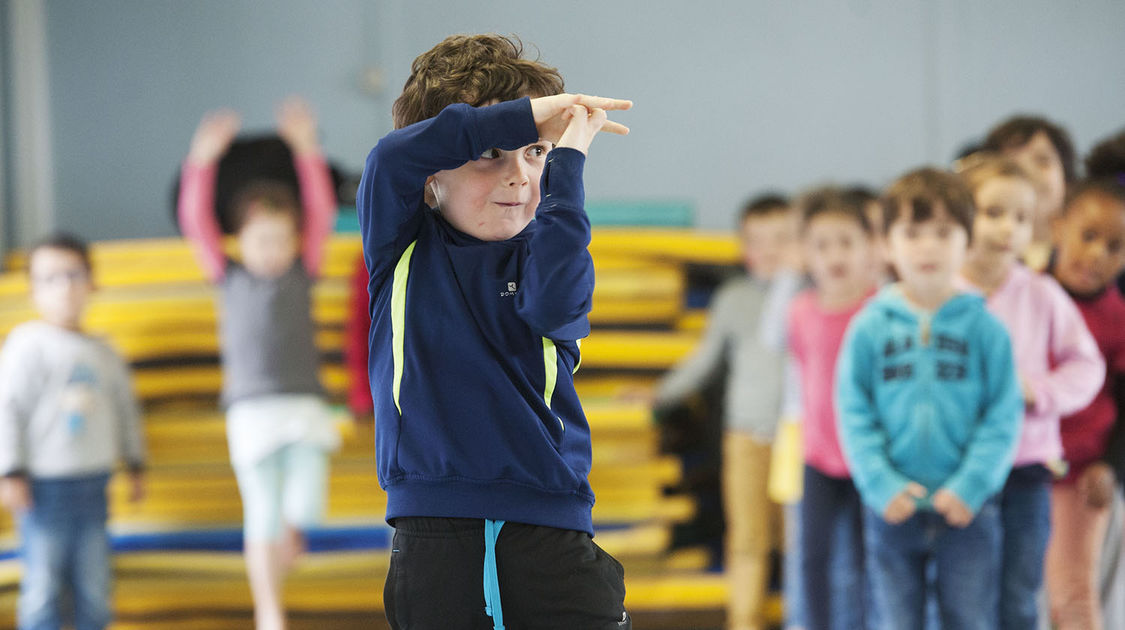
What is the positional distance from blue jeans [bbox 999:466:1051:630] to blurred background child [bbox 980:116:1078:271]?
2.76 ft

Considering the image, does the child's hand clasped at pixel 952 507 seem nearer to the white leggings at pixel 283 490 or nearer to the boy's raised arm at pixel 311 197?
the white leggings at pixel 283 490

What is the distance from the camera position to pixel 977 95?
13.5ft

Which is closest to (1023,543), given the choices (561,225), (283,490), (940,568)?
(940,568)

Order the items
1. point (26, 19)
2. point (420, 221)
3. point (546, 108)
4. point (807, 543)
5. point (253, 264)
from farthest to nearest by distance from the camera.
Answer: point (26, 19) < point (253, 264) < point (807, 543) < point (420, 221) < point (546, 108)

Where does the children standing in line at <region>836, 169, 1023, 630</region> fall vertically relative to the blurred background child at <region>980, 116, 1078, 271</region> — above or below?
below

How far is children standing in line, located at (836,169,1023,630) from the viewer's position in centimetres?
230

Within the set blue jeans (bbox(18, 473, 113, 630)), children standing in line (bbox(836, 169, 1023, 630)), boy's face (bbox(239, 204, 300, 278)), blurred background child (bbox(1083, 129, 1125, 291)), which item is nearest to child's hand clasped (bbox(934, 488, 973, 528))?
children standing in line (bbox(836, 169, 1023, 630))

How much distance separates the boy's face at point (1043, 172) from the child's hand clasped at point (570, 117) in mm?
2152

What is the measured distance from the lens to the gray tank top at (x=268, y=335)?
3.46 meters

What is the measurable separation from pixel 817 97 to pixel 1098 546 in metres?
1.91

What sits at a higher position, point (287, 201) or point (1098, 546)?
point (287, 201)

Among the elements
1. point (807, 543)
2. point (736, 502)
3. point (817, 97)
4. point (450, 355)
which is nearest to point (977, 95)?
point (817, 97)

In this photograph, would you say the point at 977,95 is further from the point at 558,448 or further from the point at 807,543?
the point at 558,448

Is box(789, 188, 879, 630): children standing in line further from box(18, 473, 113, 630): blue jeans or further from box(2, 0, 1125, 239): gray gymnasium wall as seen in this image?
box(18, 473, 113, 630): blue jeans
